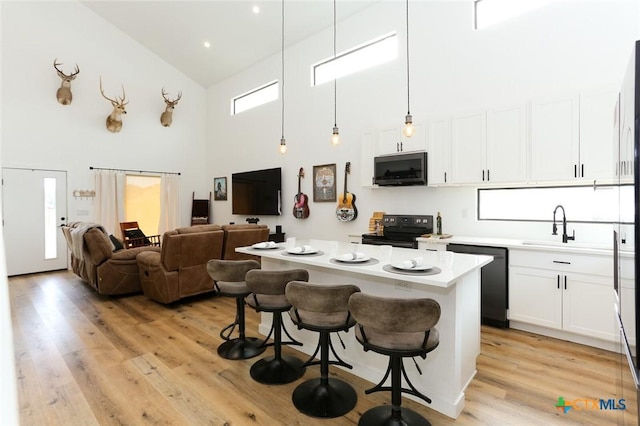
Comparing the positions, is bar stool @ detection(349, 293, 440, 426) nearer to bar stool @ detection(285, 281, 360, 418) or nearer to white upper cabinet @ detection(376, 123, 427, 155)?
bar stool @ detection(285, 281, 360, 418)

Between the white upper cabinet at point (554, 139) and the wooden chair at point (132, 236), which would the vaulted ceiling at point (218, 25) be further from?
the wooden chair at point (132, 236)

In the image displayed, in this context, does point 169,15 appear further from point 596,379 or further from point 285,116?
point 596,379

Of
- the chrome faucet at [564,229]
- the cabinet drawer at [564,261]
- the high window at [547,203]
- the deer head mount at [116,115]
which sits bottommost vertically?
the cabinet drawer at [564,261]

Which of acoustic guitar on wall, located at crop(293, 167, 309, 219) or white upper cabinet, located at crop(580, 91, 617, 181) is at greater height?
white upper cabinet, located at crop(580, 91, 617, 181)

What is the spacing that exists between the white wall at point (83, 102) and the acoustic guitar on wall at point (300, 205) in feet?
11.9

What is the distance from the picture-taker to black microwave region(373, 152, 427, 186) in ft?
14.1

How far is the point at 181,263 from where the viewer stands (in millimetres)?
4332

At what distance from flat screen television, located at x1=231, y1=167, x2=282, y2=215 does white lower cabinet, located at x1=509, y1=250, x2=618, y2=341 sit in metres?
4.30

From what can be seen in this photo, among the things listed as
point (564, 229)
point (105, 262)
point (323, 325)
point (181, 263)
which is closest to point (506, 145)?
point (564, 229)

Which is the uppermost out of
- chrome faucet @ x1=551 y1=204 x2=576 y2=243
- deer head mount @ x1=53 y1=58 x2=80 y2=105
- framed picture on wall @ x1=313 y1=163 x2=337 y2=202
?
deer head mount @ x1=53 y1=58 x2=80 y2=105

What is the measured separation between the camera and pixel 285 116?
21.7ft

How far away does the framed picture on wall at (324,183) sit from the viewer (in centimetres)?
578

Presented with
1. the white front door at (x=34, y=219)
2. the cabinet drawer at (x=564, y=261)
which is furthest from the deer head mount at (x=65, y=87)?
the cabinet drawer at (x=564, y=261)

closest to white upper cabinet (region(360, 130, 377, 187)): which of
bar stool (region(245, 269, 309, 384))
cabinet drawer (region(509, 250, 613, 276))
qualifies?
cabinet drawer (region(509, 250, 613, 276))
